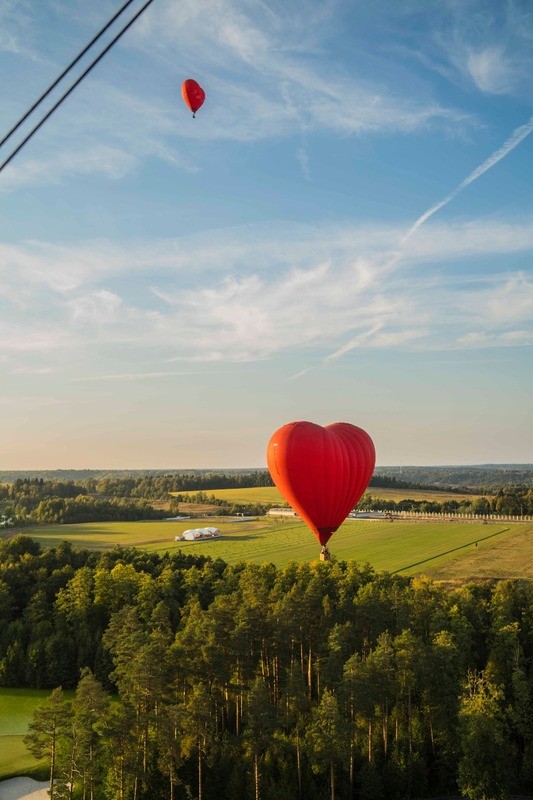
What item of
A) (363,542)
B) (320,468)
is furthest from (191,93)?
(363,542)

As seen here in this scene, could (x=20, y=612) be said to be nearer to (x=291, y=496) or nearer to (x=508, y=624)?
(x=291, y=496)

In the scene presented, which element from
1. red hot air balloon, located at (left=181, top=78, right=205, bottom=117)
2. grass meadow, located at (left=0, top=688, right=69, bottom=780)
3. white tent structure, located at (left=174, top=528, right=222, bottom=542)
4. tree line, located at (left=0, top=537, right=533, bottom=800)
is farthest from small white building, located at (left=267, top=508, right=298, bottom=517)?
red hot air balloon, located at (left=181, top=78, right=205, bottom=117)

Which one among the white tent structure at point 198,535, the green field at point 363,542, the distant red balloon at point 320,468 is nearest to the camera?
the distant red balloon at point 320,468

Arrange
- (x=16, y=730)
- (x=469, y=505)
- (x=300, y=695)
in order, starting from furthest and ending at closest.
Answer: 1. (x=469, y=505)
2. (x=16, y=730)
3. (x=300, y=695)

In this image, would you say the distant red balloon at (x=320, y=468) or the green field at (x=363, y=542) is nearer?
the distant red balloon at (x=320, y=468)

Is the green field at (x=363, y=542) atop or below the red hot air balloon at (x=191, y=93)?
below

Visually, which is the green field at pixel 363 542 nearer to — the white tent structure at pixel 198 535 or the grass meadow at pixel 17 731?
the white tent structure at pixel 198 535

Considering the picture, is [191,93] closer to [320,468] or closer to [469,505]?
[320,468]

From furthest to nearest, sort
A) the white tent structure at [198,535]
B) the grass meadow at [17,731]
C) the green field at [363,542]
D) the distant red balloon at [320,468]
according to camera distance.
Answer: the white tent structure at [198,535] < the green field at [363,542] < the grass meadow at [17,731] < the distant red balloon at [320,468]

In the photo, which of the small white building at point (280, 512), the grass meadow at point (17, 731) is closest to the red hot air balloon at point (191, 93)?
the grass meadow at point (17, 731)
